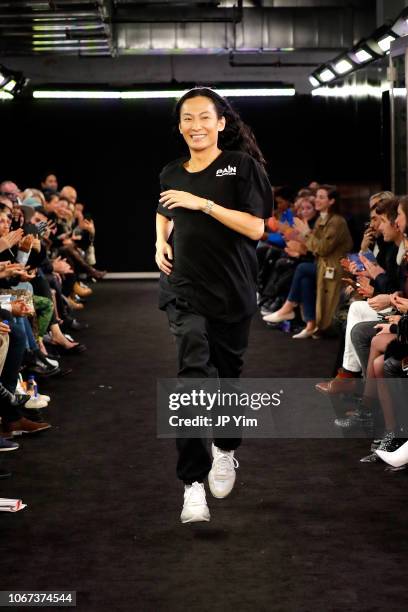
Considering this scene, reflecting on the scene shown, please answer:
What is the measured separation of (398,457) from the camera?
14.5ft

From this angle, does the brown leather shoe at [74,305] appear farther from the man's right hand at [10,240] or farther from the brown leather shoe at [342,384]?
the brown leather shoe at [342,384]

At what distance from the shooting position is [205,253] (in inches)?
143

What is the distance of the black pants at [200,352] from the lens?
3.56m

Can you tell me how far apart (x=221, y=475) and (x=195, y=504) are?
0.27 metres

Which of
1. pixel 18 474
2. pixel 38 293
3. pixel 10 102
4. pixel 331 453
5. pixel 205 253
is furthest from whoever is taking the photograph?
pixel 10 102

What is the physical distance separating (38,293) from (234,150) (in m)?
4.01

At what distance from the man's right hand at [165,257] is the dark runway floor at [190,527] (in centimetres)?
89

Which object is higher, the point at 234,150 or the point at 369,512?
the point at 234,150

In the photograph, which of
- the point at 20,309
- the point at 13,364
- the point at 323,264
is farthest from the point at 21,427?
the point at 323,264

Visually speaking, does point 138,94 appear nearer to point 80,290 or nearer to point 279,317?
point 80,290

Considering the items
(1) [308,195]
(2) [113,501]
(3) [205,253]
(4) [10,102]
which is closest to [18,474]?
(2) [113,501]

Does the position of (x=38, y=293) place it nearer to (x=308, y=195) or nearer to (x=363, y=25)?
(x=308, y=195)
